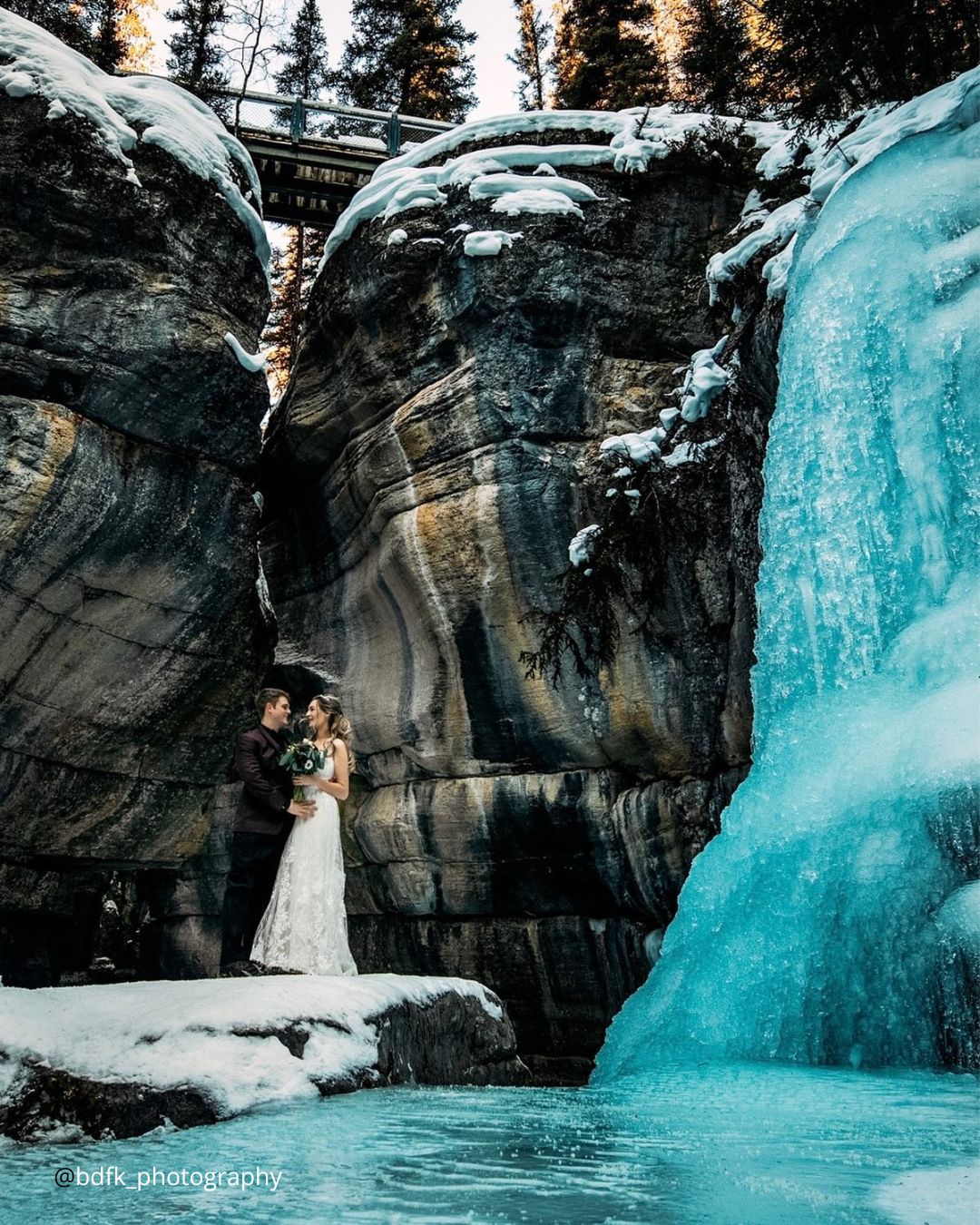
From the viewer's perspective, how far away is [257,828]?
22.8ft

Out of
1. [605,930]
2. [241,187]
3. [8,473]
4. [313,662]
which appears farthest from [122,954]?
[241,187]

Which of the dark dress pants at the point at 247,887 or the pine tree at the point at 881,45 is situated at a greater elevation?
the pine tree at the point at 881,45

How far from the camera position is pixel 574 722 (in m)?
10.9

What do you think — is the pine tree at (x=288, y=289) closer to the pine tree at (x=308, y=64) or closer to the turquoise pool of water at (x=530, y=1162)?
the pine tree at (x=308, y=64)

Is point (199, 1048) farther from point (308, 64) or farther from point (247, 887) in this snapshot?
point (308, 64)

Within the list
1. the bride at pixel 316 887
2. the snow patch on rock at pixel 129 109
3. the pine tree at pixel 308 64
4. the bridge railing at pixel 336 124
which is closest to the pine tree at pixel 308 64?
the pine tree at pixel 308 64

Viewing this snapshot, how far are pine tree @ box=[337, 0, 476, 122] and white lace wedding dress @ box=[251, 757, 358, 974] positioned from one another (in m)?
19.6

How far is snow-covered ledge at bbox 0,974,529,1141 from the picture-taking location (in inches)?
144

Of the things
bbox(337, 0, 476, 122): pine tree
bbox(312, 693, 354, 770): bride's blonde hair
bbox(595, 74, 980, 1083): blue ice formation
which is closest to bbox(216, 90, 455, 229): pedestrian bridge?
bbox(337, 0, 476, 122): pine tree

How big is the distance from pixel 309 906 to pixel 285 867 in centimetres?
31

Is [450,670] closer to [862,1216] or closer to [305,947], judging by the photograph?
[305,947]

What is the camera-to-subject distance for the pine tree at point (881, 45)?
35.7 ft

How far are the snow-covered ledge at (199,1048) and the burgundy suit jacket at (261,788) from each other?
167cm

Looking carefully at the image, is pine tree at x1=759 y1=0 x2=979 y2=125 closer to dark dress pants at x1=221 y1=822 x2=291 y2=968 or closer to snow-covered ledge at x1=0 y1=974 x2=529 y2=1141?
dark dress pants at x1=221 y1=822 x2=291 y2=968
